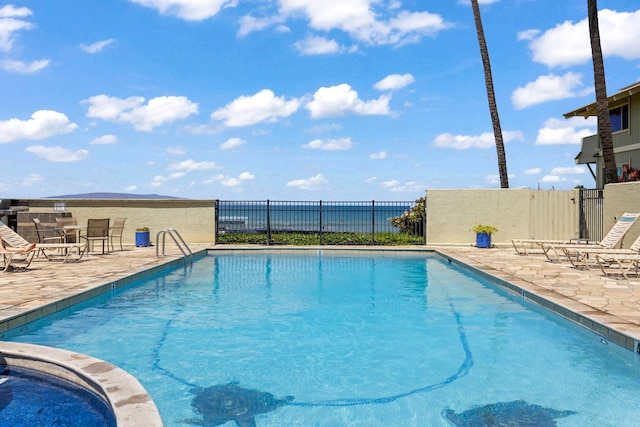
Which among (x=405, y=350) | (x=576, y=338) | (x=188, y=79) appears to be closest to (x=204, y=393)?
(x=405, y=350)

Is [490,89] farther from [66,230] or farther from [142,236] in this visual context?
[66,230]

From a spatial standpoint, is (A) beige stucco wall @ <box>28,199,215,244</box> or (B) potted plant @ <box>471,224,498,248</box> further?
(A) beige stucco wall @ <box>28,199,215,244</box>

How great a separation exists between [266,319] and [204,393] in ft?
9.11

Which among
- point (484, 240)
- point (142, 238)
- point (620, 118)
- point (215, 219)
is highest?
point (620, 118)

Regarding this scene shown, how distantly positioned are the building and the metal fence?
3.29 meters

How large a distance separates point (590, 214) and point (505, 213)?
2.42m

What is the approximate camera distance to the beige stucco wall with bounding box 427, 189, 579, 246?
16297 millimetres

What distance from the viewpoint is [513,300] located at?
8180mm

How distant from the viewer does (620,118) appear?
2238 cm

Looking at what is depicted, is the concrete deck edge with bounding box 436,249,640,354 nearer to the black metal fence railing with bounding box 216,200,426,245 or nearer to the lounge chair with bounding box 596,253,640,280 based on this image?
the lounge chair with bounding box 596,253,640,280

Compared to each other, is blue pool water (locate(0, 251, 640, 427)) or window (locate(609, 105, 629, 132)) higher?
window (locate(609, 105, 629, 132))

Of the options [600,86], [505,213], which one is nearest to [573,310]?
[600,86]

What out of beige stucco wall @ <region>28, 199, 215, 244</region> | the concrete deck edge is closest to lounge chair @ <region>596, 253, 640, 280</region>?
the concrete deck edge

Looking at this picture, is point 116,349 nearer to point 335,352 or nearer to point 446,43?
point 335,352
